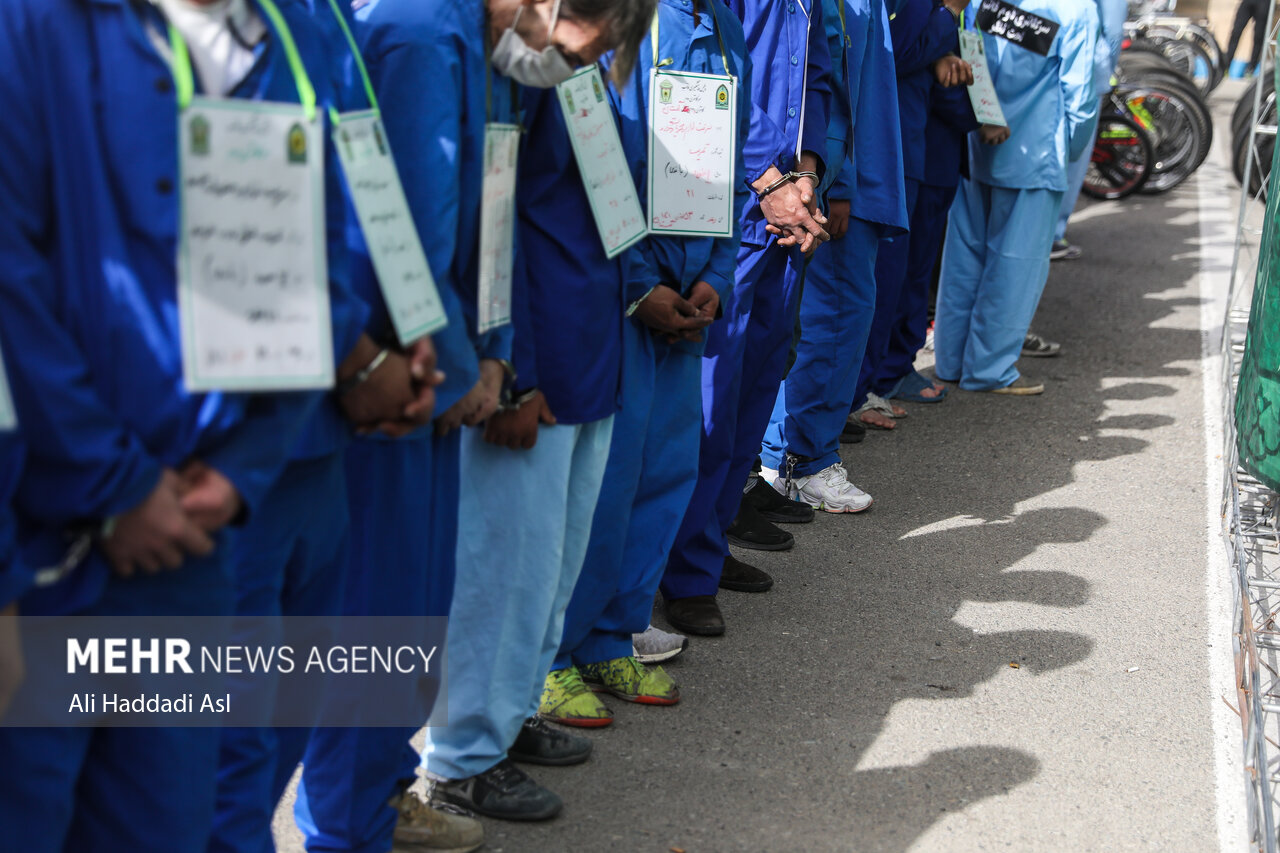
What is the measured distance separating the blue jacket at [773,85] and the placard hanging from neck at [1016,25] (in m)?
2.34

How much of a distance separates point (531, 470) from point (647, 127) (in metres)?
0.90

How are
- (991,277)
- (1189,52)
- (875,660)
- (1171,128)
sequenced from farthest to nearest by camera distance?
(1189,52) → (1171,128) → (991,277) → (875,660)

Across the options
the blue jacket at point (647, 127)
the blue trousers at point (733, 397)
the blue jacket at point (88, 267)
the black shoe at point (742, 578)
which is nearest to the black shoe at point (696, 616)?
the blue trousers at point (733, 397)

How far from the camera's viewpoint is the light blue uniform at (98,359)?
1.48 metres

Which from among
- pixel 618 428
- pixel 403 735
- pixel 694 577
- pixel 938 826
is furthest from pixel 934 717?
pixel 403 735

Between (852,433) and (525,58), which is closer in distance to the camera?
(525,58)

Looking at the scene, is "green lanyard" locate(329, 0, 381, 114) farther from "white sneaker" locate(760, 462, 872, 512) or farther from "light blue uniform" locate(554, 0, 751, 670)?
"white sneaker" locate(760, 462, 872, 512)

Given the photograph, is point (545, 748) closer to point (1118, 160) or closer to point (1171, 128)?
point (1118, 160)

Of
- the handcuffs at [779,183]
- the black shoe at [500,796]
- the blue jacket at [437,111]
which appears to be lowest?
the black shoe at [500,796]

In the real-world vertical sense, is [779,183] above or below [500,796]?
above

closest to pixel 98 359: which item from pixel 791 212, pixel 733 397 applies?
pixel 733 397

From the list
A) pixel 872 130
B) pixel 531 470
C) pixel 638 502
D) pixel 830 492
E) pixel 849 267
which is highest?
pixel 872 130

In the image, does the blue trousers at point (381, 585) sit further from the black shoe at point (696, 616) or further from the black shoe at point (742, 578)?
the black shoe at point (742, 578)

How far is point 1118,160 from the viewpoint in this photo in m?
11.1
